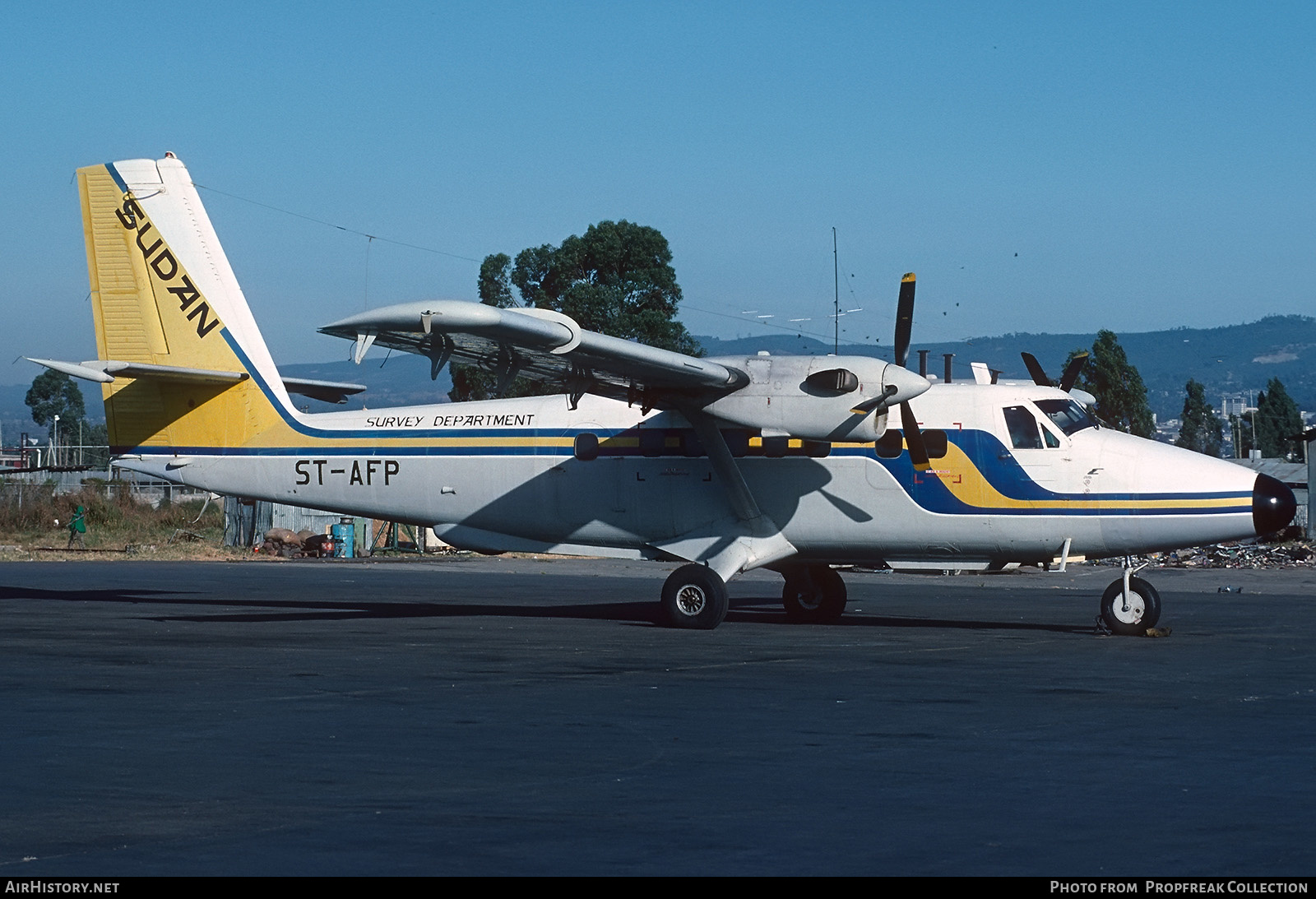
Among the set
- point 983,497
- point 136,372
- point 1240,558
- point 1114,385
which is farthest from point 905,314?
point 1114,385

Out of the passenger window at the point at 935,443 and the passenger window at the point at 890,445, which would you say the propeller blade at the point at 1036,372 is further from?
the passenger window at the point at 890,445

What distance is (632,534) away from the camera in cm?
2155

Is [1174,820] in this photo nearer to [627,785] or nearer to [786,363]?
[627,785]

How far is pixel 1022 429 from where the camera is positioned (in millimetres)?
19953

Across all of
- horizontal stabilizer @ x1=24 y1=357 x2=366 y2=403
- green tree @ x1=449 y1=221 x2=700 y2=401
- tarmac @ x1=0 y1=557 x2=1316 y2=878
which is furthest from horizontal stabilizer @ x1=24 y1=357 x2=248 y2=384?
green tree @ x1=449 y1=221 x2=700 y2=401

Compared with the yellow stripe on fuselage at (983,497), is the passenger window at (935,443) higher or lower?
higher

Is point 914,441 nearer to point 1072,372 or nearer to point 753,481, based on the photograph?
point 753,481

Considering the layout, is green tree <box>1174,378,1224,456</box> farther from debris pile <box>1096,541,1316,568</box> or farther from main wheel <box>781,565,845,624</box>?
main wheel <box>781,565,845,624</box>

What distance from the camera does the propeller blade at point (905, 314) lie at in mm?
20203

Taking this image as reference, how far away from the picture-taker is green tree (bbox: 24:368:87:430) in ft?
594

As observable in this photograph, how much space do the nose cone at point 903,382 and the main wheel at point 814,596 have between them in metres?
4.18

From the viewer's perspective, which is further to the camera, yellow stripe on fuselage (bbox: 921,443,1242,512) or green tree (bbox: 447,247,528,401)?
green tree (bbox: 447,247,528,401)

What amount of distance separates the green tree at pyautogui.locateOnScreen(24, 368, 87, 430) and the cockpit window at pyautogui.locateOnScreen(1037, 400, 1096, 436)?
175811mm

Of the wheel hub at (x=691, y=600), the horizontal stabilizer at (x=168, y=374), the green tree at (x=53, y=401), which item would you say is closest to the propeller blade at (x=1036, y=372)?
the wheel hub at (x=691, y=600)
